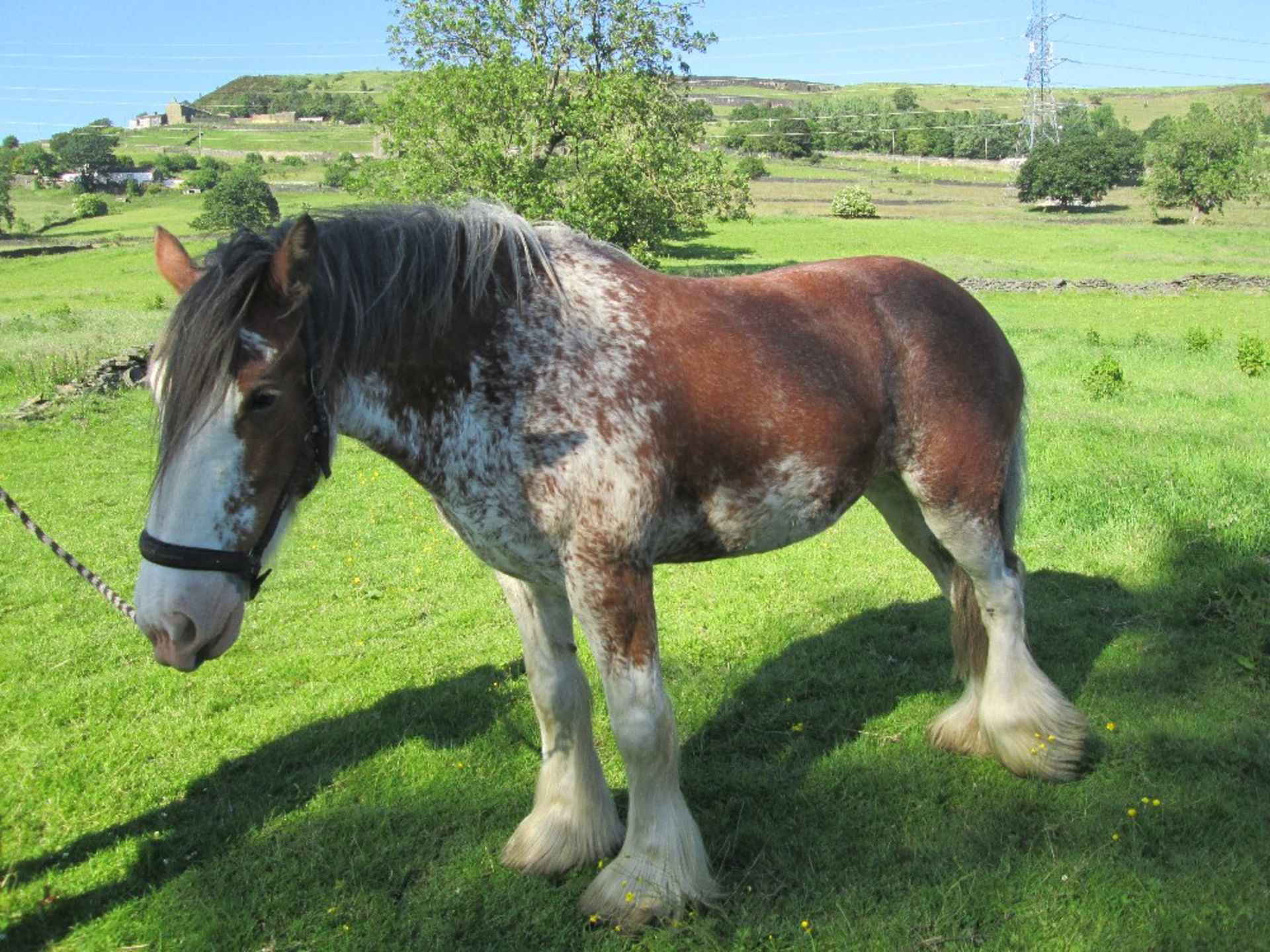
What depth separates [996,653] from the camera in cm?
443

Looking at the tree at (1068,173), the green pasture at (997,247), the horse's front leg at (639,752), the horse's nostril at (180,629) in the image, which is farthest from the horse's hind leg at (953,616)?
the tree at (1068,173)

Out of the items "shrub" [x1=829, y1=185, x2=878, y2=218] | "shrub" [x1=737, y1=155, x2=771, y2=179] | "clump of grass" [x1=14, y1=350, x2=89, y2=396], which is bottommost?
"clump of grass" [x1=14, y1=350, x2=89, y2=396]

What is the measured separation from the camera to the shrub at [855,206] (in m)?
57.0

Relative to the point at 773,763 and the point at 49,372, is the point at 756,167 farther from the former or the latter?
the point at 773,763

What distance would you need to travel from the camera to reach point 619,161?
25.3 m

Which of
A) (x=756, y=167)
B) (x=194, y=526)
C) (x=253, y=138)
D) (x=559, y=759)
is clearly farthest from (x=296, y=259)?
(x=253, y=138)

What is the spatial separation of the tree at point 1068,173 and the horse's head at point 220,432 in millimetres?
73550

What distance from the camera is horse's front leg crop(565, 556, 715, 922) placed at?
322cm

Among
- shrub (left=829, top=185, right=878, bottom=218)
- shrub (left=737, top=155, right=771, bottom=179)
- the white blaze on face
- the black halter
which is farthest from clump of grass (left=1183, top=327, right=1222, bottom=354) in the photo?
shrub (left=737, top=155, right=771, bottom=179)

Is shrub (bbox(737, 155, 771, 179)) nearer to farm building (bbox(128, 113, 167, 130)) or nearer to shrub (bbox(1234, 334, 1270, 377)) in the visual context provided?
shrub (bbox(1234, 334, 1270, 377))

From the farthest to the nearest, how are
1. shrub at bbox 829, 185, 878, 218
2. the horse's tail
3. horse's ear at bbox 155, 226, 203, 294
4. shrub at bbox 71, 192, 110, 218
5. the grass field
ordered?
shrub at bbox 71, 192, 110, 218
shrub at bbox 829, 185, 878, 218
the horse's tail
the grass field
horse's ear at bbox 155, 226, 203, 294

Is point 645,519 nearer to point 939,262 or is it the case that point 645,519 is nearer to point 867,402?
point 867,402

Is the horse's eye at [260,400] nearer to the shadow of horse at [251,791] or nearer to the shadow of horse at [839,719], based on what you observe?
the shadow of horse at [251,791]

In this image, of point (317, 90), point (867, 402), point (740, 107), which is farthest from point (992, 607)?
point (317, 90)
